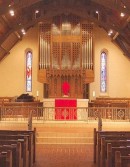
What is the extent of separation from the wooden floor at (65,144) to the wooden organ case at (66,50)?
470 centimetres

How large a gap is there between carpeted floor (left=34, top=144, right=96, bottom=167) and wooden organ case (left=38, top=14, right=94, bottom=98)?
7088 mm

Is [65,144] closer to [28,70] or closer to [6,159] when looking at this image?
[6,159]

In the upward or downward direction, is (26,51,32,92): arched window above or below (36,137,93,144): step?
above

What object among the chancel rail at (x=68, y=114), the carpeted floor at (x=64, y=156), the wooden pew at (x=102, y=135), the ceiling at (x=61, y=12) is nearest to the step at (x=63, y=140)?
the carpeted floor at (x=64, y=156)

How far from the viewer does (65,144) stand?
1046cm

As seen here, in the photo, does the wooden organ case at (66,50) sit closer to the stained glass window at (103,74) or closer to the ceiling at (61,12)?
the ceiling at (61,12)

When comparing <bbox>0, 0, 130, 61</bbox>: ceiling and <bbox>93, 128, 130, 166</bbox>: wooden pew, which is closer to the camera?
<bbox>93, 128, 130, 166</bbox>: wooden pew

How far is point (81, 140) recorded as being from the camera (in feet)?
35.1

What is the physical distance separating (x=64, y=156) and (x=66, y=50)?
9.26m

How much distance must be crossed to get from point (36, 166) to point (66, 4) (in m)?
10.2

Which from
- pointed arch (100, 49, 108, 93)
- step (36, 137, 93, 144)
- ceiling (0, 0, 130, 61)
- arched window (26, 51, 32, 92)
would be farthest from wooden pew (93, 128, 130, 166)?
arched window (26, 51, 32, 92)

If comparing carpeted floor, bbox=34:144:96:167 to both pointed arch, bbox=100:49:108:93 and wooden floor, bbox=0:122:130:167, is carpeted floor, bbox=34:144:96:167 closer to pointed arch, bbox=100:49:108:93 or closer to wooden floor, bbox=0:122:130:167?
wooden floor, bbox=0:122:130:167

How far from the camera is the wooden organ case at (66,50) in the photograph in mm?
17000

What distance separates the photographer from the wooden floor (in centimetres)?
764
